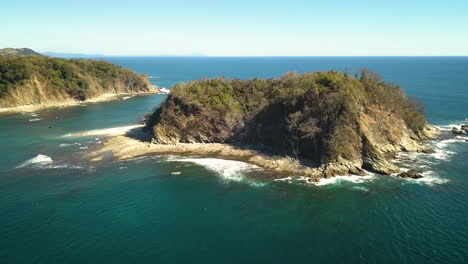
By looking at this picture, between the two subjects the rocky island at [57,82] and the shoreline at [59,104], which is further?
the rocky island at [57,82]

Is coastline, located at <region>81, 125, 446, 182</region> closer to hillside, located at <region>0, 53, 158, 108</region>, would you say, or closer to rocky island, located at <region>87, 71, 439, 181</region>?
rocky island, located at <region>87, 71, 439, 181</region>

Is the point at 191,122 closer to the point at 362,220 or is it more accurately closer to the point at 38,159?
the point at 38,159

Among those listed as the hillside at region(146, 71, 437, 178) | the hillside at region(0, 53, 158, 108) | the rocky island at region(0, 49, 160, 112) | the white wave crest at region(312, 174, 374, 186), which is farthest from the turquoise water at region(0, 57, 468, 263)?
the hillside at region(0, 53, 158, 108)

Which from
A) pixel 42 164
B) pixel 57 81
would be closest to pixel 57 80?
pixel 57 81

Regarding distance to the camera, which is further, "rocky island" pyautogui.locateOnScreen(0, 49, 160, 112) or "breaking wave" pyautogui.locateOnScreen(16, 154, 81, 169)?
"rocky island" pyautogui.locateOnScreen(0, 49, 160, 112)

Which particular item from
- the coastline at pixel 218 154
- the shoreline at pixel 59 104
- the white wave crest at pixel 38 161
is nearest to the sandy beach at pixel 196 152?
the coastline at pixel 218 154

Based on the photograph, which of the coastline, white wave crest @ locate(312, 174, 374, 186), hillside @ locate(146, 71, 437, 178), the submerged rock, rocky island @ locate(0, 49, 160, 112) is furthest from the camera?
rocky island @ locate(0, 49, 160, 112)

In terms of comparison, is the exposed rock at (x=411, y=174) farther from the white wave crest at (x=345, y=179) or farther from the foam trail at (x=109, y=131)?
the foam trail at (x=109, y=131)
